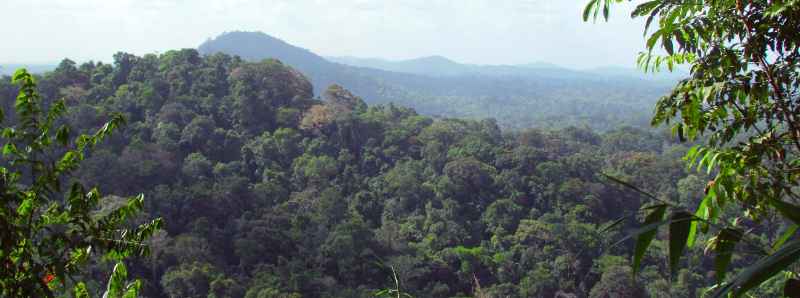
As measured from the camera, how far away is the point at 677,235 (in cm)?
98

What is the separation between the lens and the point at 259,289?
15.5 meters

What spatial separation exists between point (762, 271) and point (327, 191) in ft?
76.2

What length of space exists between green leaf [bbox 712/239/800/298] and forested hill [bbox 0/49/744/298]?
14.0 metres

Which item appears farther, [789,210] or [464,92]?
[464,92]

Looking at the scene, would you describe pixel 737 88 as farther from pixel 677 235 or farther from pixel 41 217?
pixel 41 217

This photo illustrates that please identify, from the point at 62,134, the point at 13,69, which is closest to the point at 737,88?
the point at 62,134

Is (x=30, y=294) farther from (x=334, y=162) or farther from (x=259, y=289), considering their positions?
(x=334, y=162)

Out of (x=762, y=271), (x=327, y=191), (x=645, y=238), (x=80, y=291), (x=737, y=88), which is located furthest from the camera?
(x=327, y=191)

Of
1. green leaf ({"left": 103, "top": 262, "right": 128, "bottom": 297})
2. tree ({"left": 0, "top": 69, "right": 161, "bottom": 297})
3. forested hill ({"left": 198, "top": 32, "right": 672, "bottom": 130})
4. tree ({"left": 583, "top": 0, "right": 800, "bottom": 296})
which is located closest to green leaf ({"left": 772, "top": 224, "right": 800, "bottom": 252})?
tree ({"left": 583, "top": 0, "right": 800, "bottom": 296})

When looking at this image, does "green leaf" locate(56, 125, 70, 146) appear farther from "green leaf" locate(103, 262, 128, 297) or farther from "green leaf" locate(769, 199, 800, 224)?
"green leaf" locate(769, 199, 800, 224)

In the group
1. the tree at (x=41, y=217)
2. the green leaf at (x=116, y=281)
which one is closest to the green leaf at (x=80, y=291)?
the tree at (x=41, y=217)

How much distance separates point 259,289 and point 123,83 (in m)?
19.7

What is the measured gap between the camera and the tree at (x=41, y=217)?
6.53ft

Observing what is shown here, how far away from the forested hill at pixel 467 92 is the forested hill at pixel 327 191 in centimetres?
6356
